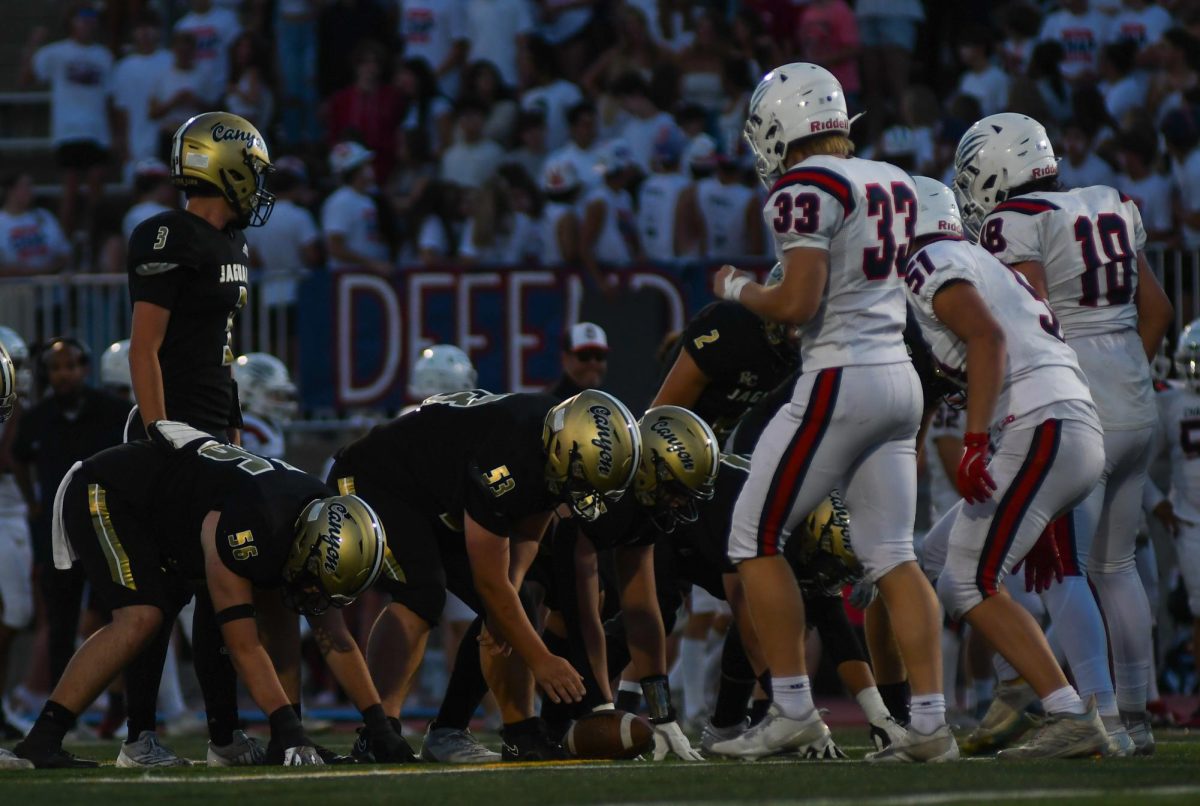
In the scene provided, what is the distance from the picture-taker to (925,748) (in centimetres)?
583

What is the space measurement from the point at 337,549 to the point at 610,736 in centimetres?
107

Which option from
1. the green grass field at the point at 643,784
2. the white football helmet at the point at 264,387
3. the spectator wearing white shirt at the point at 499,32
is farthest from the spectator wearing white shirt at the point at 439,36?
the green grass field at the point at 643,784

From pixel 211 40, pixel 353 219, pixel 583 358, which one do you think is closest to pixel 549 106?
pixel 353 219

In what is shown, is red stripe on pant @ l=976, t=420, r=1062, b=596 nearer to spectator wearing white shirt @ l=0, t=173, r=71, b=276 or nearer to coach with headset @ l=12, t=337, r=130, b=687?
coach with headset @ l=12, t=337, r=130, b=687

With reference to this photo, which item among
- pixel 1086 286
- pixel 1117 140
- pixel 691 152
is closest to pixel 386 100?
pixel 691 152

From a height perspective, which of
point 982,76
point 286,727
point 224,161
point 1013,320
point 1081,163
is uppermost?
point 982,76

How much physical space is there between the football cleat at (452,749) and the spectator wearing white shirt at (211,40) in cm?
922

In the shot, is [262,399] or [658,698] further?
[262,399]

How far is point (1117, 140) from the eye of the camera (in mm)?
11945

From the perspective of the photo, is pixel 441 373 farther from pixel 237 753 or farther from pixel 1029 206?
pixel 1029 206

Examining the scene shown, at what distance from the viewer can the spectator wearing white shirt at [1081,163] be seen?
39.2ft

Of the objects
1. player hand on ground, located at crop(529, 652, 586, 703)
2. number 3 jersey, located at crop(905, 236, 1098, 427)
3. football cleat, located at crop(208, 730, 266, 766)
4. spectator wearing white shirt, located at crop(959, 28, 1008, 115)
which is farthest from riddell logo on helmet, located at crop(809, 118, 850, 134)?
spectator wearing white shirt, located at crop(959, 28, 1008, 115)

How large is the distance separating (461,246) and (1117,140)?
13.8ft

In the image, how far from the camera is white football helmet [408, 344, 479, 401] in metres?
10.6
